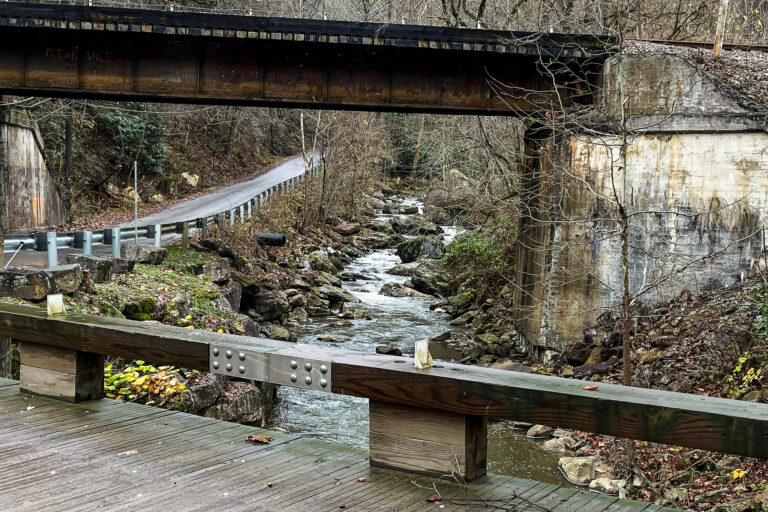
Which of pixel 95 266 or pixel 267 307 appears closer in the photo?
pixel 95 266

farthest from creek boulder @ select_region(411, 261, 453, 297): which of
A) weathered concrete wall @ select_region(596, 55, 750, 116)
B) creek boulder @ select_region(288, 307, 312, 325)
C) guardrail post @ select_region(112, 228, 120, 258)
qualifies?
guardrail post @ select_region(112, 228, 120, 258)

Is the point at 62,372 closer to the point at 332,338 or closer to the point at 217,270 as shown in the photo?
the point at 332,338

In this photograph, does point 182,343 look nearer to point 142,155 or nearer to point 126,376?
point 126,376

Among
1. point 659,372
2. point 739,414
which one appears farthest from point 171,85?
point 739,414

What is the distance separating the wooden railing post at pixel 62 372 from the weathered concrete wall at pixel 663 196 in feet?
33.0

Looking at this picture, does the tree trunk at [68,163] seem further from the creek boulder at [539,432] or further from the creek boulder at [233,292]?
the creek boulder at [539,432]

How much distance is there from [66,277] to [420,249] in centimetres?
2075

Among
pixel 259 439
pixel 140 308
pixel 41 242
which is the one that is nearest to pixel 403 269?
pixel 41 242

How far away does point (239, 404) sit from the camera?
11273mm

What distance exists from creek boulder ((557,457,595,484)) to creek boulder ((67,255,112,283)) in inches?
325

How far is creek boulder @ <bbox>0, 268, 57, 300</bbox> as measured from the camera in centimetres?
1002

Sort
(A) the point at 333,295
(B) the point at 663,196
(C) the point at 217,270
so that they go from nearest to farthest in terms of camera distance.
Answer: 1. (B) the point at 663,196
2. (C) the point at 217,270
3. (A) the point at 333,295

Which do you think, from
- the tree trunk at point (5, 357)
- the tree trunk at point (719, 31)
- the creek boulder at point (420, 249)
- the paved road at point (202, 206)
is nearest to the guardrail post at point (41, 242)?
the paved road at point (202, 206)

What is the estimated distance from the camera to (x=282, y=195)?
33.5 m
